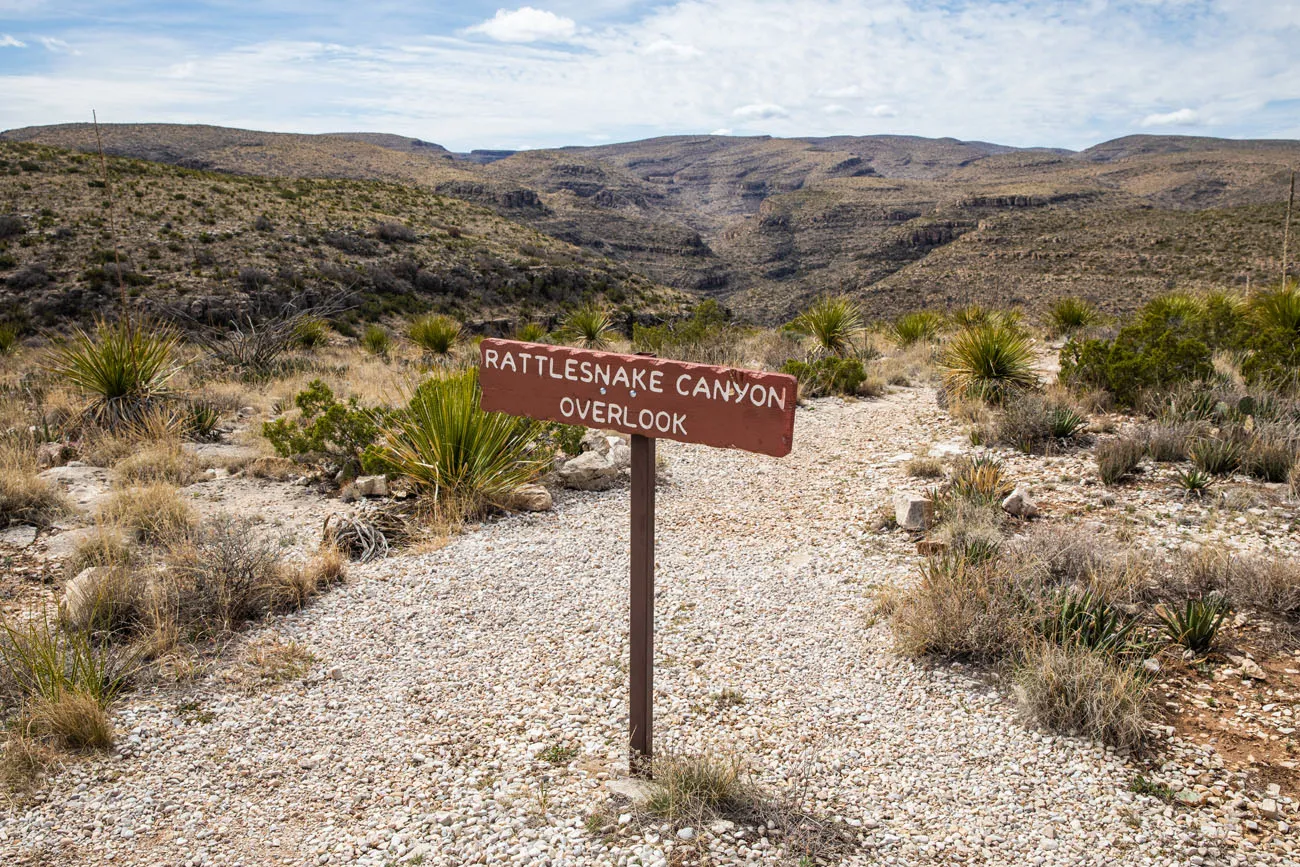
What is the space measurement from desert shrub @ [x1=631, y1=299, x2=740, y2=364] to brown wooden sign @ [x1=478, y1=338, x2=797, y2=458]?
9545mm

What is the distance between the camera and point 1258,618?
170 inches

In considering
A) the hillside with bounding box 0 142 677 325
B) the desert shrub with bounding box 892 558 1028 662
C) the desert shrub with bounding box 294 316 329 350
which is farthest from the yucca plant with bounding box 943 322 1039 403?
the hillside with bounding box 0 142 677 325

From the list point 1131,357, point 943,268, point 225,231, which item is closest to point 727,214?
point 943,268

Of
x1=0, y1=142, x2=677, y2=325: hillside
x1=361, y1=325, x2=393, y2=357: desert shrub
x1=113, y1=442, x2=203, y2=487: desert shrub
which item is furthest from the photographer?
x1=0, y1=142, x2=677, y2=325: hillside

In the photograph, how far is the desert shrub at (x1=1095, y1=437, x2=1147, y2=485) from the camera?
21.9ft

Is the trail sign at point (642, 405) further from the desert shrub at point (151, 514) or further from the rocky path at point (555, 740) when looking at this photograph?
the desert shrub at point (151, 514)

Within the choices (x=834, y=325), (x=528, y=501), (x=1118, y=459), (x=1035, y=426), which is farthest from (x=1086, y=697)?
(x=834, y=325)

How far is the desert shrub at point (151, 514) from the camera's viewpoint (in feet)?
17.6

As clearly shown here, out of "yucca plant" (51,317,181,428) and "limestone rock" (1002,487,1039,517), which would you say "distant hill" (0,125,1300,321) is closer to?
"limestone rock" (1002,487,1039,517)

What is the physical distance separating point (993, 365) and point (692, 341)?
5290mm

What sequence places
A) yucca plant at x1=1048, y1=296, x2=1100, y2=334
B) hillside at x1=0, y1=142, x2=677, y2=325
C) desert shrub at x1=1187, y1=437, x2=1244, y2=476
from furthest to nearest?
hillside at x1=0, y1=142, x2=677, y2=325 → yucca plant at x1=1048, y1=296, x2=1100, y2=334 → desert shrub at x1=1187, y1=437, x2=1244, y2=476

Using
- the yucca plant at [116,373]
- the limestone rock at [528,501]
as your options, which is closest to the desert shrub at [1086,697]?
the limestone rock at [528,501]

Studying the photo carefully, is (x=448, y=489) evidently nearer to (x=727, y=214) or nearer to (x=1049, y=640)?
(x=1049, y=640)

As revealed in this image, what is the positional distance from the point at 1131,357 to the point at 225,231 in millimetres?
29311
